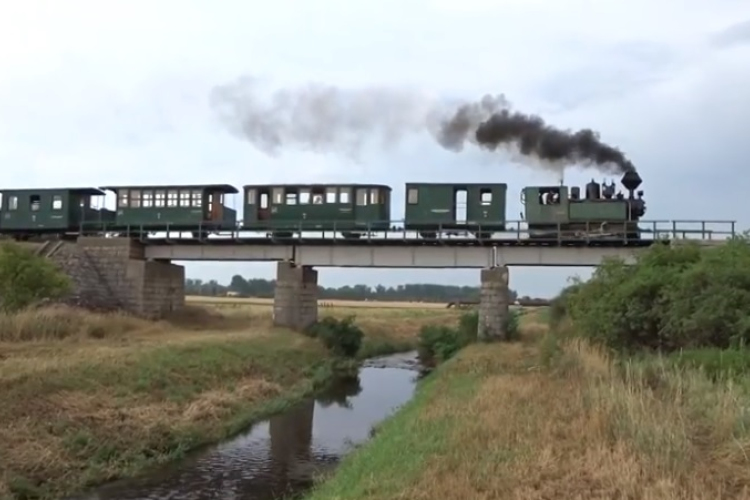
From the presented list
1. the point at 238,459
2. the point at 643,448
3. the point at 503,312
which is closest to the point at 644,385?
the point at 643,448

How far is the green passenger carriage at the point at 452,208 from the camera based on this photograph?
4216cm

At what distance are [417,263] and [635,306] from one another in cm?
2028

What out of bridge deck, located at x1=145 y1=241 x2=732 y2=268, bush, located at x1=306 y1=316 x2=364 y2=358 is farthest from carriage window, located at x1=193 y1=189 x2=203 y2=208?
bush, located at x1=306 y1=316 x2=364 y2=358

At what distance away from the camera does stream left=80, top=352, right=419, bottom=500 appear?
51.4 ft

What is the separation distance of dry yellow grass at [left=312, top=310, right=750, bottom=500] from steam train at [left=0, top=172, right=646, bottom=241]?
949 inches

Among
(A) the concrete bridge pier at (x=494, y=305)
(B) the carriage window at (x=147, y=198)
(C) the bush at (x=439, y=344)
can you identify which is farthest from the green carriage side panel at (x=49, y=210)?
(A) the concrete bridge pier at (x=494, y=305)

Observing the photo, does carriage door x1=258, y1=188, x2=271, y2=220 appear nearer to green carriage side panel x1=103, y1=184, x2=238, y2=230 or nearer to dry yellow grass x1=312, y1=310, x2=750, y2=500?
green carriage side panel x1=103, y1=184, x2=238, y2=230

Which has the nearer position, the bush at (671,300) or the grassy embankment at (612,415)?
the grassy embankment at (612,415)

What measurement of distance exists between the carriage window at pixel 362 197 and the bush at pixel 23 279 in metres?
16.1

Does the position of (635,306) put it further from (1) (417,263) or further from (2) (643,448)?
(1) (417,263)

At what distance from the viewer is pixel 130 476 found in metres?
16.5

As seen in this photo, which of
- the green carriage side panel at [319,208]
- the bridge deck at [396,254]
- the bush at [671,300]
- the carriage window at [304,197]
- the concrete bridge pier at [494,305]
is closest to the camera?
the bush at [671,300]

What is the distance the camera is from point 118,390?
2141cm

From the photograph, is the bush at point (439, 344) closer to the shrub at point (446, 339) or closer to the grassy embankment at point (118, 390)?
the shrub at point (446, 339)
